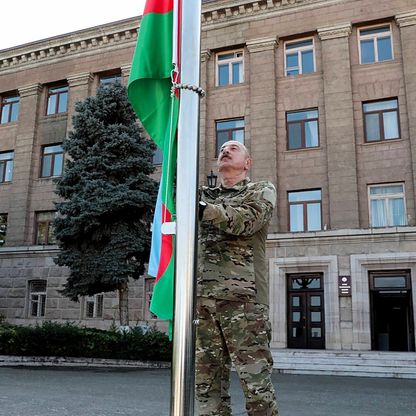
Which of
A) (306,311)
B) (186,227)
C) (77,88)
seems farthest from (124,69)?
(186,227)

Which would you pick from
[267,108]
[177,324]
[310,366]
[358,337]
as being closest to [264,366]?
[177,324]

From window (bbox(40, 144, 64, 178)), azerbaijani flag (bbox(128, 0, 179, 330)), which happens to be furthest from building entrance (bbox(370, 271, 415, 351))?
azerbaijani flag (bbox(128, 0, 179, 330))

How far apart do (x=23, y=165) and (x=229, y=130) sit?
37.2 feet

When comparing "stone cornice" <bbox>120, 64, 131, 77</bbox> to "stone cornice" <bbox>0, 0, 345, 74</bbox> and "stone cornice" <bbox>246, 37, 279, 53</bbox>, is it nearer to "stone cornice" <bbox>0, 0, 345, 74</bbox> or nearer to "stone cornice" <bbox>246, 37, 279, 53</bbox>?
"stone cornice" <bbox>0, 0, 345, 74</bbox>

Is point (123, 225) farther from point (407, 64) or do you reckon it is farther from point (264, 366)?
point (264, 366)

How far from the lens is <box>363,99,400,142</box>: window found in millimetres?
21469

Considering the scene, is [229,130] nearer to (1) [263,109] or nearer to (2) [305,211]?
(1) [263,109]

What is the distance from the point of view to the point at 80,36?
27.4 meters

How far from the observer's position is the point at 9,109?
29.6 metres

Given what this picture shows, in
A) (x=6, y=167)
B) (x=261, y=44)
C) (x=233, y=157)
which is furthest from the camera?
(x=6, y=167)

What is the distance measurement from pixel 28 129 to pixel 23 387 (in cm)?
2121

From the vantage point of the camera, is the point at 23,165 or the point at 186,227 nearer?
the point at 186,227

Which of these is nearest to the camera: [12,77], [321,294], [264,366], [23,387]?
[264,366]

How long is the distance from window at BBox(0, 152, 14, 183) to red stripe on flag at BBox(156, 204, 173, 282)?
2743 centimetres
